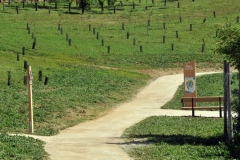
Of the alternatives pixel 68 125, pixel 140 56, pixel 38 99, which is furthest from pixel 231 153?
pixel 140 56

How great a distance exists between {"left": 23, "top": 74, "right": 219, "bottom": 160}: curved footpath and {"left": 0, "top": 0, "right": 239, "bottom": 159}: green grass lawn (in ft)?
3.59

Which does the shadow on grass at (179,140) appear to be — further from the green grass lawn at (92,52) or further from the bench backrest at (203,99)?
the bench backrest at (203,99)

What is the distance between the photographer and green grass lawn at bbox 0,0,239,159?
35.6m

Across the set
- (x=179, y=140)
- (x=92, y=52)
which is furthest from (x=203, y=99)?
(x=92, y=52)

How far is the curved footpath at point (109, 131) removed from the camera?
2141 centimetres

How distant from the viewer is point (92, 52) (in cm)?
6862

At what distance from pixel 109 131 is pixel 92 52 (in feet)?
132

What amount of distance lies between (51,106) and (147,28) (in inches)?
1991

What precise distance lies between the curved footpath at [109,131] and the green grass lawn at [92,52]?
43.0 inches

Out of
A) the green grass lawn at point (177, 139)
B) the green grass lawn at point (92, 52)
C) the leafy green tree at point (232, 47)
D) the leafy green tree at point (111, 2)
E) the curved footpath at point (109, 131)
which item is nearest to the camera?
the green grass lawn at point (177, 139)

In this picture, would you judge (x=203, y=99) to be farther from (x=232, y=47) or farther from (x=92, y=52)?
(x=92, y=52)

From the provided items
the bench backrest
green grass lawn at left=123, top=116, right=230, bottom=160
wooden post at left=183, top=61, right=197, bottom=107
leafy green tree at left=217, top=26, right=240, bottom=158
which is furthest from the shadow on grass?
wooden post at left=183, top=61, right=197, bottom=107

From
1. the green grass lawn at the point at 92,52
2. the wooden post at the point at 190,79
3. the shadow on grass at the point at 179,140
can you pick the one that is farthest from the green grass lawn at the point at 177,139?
the wooden post at the point at 190,79

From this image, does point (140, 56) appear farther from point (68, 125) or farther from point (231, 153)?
point (231, 153)
